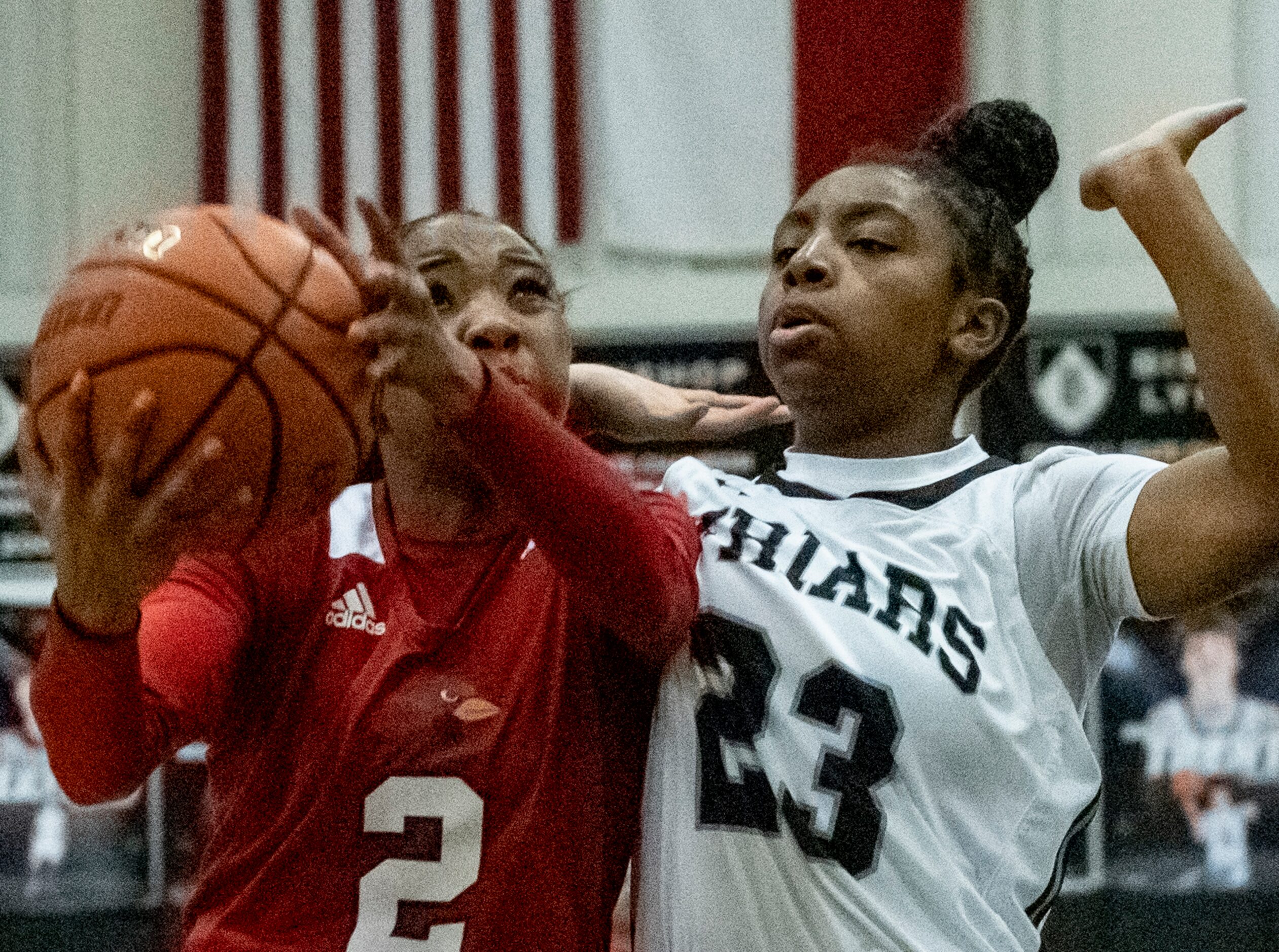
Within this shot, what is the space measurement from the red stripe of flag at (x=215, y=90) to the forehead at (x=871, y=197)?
348 centimetres

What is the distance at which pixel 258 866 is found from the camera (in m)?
1.58

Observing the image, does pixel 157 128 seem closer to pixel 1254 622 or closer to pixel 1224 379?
pixel 1254 622

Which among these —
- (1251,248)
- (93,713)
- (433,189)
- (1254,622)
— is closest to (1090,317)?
(1251,248)

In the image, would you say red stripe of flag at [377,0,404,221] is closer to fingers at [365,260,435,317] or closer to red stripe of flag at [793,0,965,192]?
red stripe of flag at [793,0,965,192]

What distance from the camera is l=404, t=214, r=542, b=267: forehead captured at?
1.68 m

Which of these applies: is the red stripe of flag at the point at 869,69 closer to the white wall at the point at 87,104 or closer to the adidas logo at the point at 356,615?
the white wall at the point at 87,104

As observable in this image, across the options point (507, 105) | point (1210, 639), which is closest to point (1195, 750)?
point (1210, 639)

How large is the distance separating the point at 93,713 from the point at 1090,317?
4.07m

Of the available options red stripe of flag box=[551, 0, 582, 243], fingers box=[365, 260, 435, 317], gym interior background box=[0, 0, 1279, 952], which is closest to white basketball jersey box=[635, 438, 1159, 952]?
fingers box=[365, 260, 435, 317]

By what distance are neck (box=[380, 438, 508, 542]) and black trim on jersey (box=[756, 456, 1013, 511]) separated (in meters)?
0.38

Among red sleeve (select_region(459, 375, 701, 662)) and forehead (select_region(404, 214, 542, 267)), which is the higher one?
A: forehead (select_region(404, 214, 542, 267))

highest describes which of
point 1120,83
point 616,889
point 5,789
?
point 1120,83

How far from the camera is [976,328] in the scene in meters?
1.93

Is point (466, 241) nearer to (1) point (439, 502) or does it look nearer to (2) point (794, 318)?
(1) point (439, 502)
